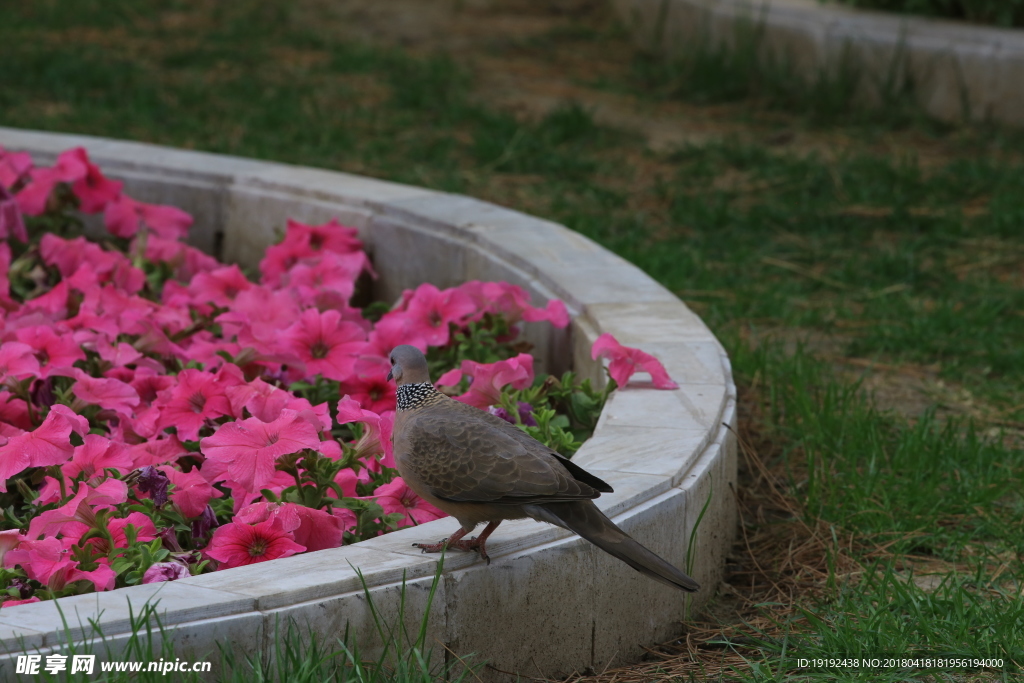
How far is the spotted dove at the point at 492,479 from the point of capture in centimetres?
212

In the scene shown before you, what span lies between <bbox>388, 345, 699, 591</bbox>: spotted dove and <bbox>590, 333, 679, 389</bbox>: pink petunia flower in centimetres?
73

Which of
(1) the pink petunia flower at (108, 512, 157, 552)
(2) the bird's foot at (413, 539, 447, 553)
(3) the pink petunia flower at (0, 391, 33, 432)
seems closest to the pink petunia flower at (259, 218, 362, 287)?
(3) the pink petunia flower at (0, 391, 33, 432)

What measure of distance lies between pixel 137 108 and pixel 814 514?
538 cm

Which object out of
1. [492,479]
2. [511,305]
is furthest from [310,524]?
[511,305]

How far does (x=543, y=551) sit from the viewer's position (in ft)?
7.64

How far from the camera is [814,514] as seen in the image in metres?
3.20

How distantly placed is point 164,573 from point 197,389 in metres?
0.78

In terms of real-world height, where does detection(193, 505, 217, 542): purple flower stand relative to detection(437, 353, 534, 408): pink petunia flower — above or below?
below

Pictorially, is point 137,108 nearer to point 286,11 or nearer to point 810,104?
point 286,11

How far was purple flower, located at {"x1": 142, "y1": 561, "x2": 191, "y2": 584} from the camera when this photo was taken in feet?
7.34

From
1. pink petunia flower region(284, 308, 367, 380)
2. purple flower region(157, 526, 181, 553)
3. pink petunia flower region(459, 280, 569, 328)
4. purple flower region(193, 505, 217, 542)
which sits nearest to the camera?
purple flower region(157, 526, 181, 553)

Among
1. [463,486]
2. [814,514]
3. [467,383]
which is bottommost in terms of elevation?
[814,514]

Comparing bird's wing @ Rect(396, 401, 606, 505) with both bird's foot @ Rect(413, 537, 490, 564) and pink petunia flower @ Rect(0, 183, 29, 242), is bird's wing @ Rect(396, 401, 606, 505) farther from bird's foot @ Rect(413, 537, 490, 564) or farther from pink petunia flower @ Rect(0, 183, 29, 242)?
pink petunia flower @ Rect(0, 183, 29, 242)

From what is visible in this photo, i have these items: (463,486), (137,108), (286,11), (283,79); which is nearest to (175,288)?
(463,486)
